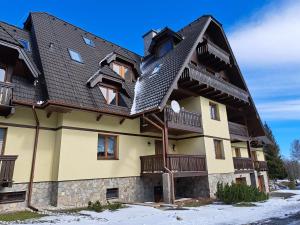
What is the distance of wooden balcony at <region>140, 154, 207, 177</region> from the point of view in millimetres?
13219

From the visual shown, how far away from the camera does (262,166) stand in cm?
2489

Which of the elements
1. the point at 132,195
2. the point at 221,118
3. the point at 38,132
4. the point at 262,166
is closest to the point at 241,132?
the point at 221,118

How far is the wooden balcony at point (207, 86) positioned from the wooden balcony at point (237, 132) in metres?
2.12

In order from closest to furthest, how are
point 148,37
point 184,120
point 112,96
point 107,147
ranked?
1. point 107,147
2. point 112,96
3. point 184,120
4. point 148,37

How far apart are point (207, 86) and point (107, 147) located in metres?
7.20

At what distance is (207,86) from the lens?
15.8 m

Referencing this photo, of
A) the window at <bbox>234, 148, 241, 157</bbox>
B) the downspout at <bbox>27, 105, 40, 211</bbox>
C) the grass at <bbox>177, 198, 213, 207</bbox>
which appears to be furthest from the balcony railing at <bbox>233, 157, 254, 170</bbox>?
the downspout at <bbox>27, 105, 40, 211</bbox>

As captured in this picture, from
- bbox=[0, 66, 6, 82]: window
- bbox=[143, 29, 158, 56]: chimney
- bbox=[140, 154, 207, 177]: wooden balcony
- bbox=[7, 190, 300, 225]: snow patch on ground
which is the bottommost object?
bbox=[7, 190, 300, 225]: snow patch on ground

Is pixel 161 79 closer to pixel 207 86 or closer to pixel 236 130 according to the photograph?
pixel 207 86

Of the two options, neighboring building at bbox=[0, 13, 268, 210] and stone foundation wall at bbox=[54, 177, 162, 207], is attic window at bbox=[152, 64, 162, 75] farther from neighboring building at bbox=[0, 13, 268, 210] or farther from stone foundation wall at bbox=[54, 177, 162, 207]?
stone foundation wall at bbox=[54, 177, 162, 207]

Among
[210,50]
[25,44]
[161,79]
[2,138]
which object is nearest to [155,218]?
[2,138]

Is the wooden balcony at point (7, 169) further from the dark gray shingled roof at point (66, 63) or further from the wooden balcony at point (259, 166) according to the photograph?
the wooden balcony at point (259, 166)

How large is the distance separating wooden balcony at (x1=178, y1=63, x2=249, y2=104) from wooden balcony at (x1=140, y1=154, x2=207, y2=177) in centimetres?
436

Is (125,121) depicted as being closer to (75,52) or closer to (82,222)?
(75,52)
